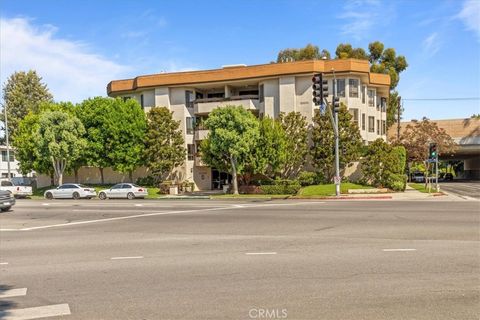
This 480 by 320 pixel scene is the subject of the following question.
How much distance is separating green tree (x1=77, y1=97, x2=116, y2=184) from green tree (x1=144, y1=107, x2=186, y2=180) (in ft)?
13.5

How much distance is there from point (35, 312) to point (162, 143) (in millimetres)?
39313

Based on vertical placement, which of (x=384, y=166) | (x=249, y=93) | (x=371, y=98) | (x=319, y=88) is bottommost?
(x=384, y=166)

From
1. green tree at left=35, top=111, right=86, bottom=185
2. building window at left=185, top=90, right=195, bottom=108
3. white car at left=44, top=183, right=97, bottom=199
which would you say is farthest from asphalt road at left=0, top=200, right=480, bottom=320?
building window at left=185, top=90, right=195, bottom=108

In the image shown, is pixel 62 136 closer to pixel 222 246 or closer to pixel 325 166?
pixel 325 166

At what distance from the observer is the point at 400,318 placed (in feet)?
18.4

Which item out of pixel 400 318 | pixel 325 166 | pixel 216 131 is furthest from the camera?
pixel 325 166

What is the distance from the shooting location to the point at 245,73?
44.9 meters

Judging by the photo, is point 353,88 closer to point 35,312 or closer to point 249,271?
point 249,271

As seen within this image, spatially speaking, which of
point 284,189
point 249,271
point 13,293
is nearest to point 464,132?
point 284,189

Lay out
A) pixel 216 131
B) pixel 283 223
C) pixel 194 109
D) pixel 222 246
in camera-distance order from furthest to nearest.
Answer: pixel 194 109
pixel 216 131
pixel 283 223
pixel 222 246

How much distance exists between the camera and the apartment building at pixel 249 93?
4275 cm

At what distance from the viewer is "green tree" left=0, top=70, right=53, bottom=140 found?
265 feet

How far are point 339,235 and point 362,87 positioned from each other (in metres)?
34.4

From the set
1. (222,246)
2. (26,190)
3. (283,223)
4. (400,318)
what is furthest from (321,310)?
(26,190)
